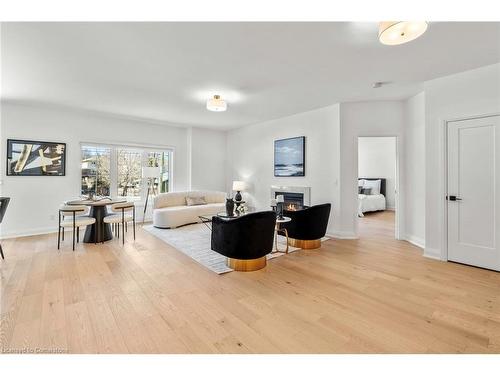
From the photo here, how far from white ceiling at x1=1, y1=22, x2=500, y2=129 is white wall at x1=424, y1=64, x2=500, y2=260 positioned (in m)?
0.19

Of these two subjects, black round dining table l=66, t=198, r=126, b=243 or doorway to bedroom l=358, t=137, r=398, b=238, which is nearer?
black round dining table l=66, t=198, r=126, b=243

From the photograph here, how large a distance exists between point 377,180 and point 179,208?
735 centimetres

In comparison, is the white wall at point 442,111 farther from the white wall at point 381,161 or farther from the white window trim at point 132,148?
the white window trim at point 132,148

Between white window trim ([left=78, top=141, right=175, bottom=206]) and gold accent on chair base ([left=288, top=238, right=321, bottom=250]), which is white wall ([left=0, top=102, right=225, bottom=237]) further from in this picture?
gold accent on chair base ([left=288, top=238, right=321, bottom=250])

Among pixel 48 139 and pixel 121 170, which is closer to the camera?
pixel 48 139

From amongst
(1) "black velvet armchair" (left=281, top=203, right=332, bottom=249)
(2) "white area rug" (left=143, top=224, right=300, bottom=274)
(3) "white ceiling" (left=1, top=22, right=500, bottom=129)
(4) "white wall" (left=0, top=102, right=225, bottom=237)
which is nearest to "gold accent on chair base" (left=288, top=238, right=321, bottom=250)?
(1) "black velvet armchair" (left=281, top=203, right=332, bottom=249)

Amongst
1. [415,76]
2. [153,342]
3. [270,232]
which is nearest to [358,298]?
[270,232]

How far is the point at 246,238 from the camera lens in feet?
9.59

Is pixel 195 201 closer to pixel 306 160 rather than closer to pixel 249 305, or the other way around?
pixel 306 160

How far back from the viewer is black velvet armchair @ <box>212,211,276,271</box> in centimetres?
290

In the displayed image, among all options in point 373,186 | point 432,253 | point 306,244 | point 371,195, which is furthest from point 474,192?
point 373,186

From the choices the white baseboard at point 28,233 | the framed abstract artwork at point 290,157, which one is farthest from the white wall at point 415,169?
the white baseboard at point 28,233

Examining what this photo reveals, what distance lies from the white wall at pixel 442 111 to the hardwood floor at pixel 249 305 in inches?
19.7
